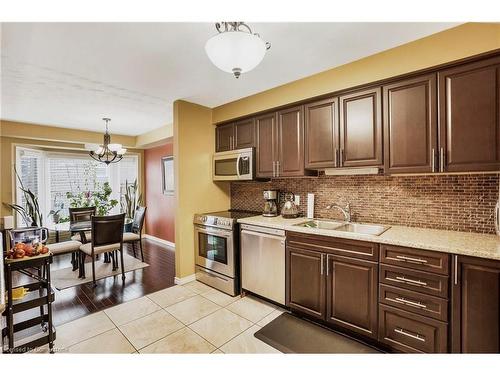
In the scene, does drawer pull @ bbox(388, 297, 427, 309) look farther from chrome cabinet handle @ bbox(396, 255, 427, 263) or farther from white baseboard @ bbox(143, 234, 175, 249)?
white baseboard @ bbox(143, 234, 175, 249)

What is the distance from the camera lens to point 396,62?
2027mm

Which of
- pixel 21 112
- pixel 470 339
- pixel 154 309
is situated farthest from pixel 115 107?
pixel 470 339

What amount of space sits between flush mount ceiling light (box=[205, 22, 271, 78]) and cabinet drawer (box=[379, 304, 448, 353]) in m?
2.02

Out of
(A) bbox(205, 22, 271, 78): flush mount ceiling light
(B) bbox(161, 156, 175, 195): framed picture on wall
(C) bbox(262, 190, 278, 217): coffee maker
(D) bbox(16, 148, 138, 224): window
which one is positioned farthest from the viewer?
(B) bbox(161, 156, 175, 195): framed picture on wall

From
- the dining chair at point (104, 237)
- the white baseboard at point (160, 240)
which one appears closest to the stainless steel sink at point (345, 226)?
the dining chair at point (104, 237)

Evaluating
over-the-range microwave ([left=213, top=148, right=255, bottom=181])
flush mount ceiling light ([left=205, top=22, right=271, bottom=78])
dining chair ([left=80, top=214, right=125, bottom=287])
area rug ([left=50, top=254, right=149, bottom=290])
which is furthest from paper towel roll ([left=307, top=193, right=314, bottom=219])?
area rug ([left=50, top=254, right=149, bottom=290])

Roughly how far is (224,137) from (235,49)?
223 cm

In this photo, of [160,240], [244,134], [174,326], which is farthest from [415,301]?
[160,240]

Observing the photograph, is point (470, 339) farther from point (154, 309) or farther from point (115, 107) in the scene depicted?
point (115, 107)

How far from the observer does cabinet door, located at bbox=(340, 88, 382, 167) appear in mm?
2191

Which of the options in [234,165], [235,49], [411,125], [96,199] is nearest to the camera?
[235,49]

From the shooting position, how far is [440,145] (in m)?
1.88

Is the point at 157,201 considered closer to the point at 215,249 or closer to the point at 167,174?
the point at 167,174
